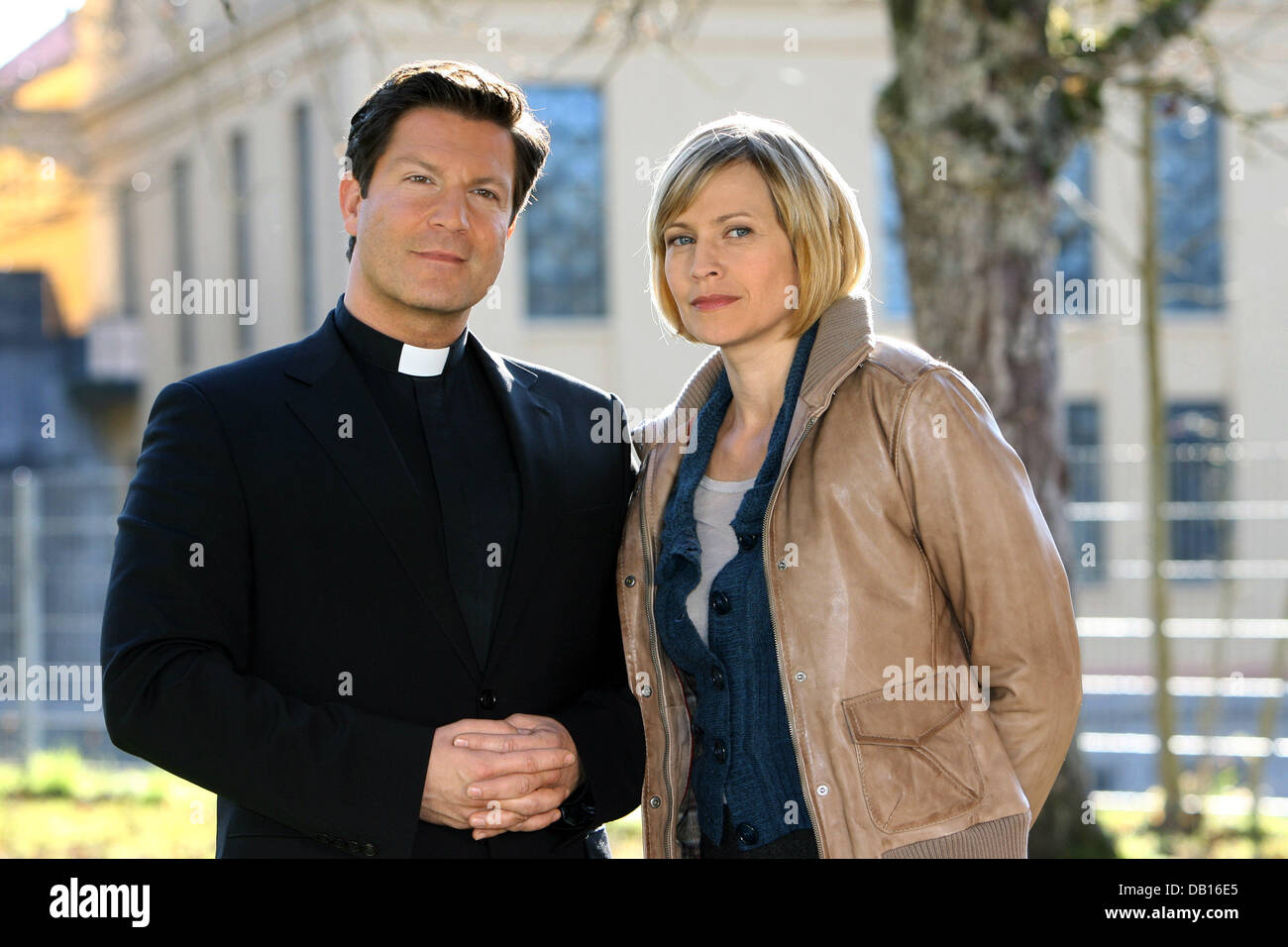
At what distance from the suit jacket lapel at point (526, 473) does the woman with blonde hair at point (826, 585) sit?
230 millimetres

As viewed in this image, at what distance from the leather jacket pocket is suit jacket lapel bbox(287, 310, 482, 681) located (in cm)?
80

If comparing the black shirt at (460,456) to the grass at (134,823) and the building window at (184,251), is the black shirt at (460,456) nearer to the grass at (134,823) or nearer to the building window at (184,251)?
the grass at (134,823)

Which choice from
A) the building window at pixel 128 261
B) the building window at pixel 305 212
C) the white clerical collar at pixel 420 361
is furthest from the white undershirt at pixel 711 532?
the building window at pixel 128 261

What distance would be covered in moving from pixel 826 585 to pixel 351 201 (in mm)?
1376

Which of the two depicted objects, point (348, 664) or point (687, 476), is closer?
point (348, 664)

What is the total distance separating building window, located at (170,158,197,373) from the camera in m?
20.0

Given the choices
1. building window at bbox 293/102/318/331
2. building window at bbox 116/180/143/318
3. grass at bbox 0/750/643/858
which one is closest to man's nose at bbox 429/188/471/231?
grass at bbox 0/750/643/858

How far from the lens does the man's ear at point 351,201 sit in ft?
10.8

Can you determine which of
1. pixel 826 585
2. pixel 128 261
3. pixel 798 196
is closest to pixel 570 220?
pixel 128 261

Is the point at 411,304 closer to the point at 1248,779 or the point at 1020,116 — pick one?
the point at 1020,116

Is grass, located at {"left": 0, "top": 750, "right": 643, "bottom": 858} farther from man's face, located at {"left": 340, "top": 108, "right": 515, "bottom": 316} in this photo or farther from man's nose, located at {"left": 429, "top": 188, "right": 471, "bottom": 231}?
man's nose, located at {"left": 429, "top": 188, "right": 471, "bottom": 231}

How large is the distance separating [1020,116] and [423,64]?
Result: 3529 mm

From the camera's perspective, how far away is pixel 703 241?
3.12 meters
